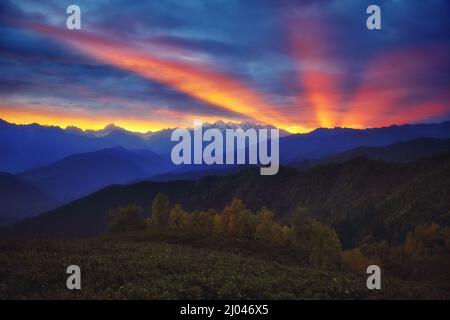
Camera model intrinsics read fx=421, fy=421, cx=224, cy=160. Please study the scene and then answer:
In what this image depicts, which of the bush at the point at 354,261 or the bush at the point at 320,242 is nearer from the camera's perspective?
the bush at the point at 320,242

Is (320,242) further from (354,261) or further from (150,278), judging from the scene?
(150,278)

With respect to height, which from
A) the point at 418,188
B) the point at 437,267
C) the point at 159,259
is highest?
the point at 418,188

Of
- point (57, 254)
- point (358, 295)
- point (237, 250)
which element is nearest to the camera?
point (358, 295)

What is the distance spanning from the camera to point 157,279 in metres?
26.2

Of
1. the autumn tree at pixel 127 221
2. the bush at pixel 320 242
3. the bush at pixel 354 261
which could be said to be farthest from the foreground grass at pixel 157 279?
the autumn tree at pixel 127 221

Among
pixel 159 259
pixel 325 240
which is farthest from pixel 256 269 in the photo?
pixel 325 240

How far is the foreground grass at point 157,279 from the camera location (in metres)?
23.2

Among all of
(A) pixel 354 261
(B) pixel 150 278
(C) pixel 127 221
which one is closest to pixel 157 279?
(B) pixel 150 278

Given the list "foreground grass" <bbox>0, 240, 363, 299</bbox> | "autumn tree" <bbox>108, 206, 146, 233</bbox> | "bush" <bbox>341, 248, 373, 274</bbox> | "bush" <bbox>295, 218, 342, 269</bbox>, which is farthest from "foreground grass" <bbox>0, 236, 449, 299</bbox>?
"autumn tree" <bbox>108, 206, 146, 233</bbox>

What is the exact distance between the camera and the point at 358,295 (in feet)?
90.4

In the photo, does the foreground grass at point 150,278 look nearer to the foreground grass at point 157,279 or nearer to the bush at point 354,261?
the foreground grass at point 157,279

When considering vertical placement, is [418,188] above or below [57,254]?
above
